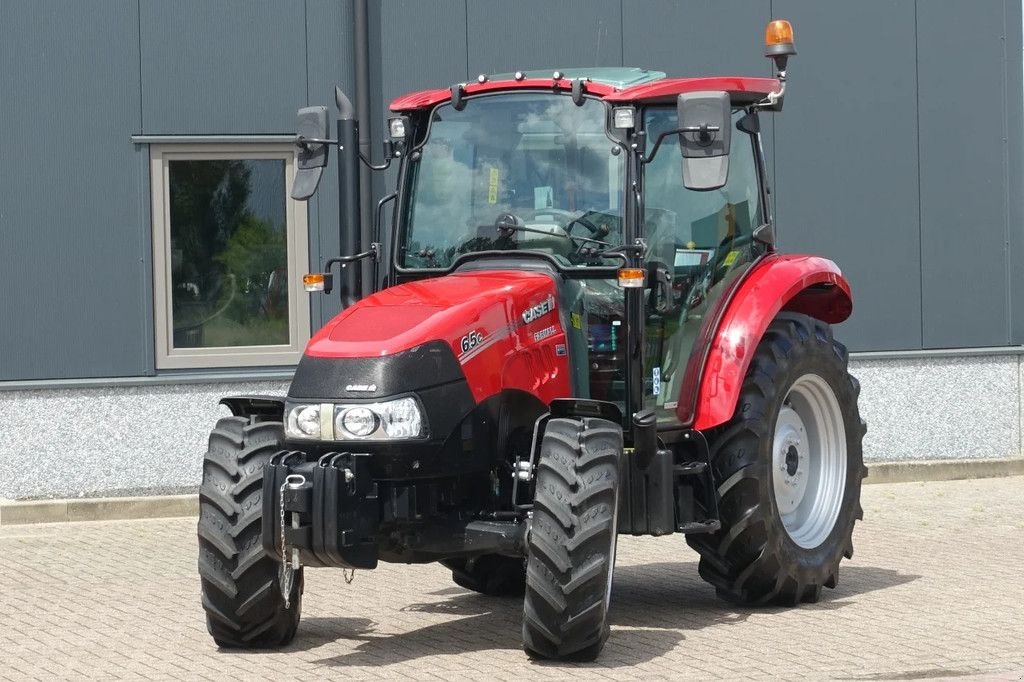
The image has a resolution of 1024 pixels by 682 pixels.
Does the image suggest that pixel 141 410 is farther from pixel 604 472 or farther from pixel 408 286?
pixel 604 472

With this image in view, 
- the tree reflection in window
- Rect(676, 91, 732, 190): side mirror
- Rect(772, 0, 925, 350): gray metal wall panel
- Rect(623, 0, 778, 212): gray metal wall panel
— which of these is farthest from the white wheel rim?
the tree reflection in window

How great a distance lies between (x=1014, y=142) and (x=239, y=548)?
986cm

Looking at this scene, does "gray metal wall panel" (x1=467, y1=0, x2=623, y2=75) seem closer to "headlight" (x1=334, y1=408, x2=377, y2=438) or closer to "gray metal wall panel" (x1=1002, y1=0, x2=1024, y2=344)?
"gray metal wall panel" (x1=1002, y1=0, x2=1024, y2=344)

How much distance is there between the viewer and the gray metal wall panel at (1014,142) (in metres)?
15.0

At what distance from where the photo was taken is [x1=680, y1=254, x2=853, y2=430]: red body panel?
26.9ft

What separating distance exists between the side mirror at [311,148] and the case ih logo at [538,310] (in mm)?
1271

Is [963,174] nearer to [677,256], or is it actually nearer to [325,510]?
[677,256]

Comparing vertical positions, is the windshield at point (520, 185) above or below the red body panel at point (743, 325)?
above

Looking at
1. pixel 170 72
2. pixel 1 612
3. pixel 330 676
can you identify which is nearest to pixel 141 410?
pixel 170 72

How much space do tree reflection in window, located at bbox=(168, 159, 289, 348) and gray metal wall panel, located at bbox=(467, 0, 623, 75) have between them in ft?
6.28

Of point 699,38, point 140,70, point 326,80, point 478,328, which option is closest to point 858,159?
point 699,38

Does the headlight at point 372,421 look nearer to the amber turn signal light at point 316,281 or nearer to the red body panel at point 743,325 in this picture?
the amber turn signal light at point 316,281

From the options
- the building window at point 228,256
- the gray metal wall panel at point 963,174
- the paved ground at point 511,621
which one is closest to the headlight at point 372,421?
the paved ground at point 511,621

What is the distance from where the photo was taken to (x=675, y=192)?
27.5 ft
